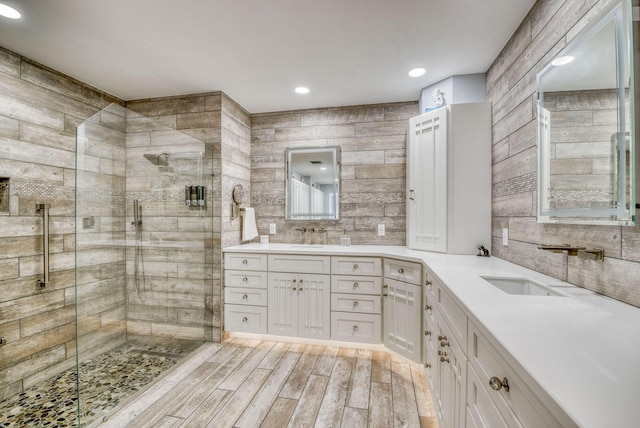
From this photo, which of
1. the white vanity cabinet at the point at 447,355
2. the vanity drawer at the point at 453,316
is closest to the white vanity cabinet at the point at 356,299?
A: the white vanity cabinet at the point at 447,355

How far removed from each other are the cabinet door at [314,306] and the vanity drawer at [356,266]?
129 mm

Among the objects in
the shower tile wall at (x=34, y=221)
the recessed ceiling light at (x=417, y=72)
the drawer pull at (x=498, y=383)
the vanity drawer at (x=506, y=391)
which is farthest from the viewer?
the recessed ceiling light at (x=417, y=72)

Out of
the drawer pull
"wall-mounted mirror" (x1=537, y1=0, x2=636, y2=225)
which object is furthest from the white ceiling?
the drawer pull

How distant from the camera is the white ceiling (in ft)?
5.63

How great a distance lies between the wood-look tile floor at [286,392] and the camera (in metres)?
1.76

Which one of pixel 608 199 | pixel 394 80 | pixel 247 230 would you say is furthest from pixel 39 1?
pixel 608 199

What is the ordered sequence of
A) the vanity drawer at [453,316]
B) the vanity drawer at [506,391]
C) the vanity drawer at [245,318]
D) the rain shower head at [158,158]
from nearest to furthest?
the vanity drawer at [506,391], the vanity drawer at [453,316], the rain shower head at [158,158], the vanity drawer at [245,318]

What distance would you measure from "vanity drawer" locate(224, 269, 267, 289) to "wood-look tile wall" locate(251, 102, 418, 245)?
2.19 feet

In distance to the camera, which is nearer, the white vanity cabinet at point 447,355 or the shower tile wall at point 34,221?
the white vanity cabinet at point 447,355

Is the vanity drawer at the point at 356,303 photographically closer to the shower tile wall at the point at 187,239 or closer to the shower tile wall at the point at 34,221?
the shower tile wall at the point at 187,239

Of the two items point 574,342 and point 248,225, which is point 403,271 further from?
point 248,225

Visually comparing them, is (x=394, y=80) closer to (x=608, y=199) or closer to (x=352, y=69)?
(x=352, y=69)

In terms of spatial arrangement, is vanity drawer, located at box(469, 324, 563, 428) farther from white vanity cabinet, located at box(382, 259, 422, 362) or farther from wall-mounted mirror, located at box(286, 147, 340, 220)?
wall-mounted mirror, located at box(286, 147, 340, 220)

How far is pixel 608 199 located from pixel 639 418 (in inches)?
37.1
